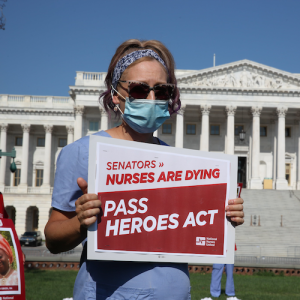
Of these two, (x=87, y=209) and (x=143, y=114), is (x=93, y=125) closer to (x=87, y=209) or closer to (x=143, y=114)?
(x=143, y=114)

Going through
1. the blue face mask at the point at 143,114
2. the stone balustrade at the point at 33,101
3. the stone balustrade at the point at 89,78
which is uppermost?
the stone balustrade at the point at 89,78

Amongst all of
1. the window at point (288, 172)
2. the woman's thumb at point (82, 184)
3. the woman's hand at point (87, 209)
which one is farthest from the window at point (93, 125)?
the woman's hand at point (87, 209)

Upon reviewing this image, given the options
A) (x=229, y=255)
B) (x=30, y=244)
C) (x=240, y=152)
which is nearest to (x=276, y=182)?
(x=240, y=152)

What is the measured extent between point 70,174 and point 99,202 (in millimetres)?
390

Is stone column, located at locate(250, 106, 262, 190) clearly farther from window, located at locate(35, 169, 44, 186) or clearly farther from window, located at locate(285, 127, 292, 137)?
window, located at locate(35, 169, 44, 186)

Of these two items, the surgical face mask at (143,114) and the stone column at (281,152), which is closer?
the surgical face mask at (143,114)

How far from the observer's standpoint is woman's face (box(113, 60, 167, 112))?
331cm

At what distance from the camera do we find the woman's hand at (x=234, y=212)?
121 inches

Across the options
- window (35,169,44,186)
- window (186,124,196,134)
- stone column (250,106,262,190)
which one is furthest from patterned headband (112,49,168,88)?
window (35,169,44,186)

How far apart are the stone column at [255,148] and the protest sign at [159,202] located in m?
56.3

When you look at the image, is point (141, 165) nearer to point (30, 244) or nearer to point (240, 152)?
point (30, 244)

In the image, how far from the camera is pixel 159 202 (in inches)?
118

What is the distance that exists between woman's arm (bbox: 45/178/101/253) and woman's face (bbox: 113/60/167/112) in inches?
36.1

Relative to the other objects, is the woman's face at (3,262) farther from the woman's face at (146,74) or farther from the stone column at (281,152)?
the stone column at (281,152)
